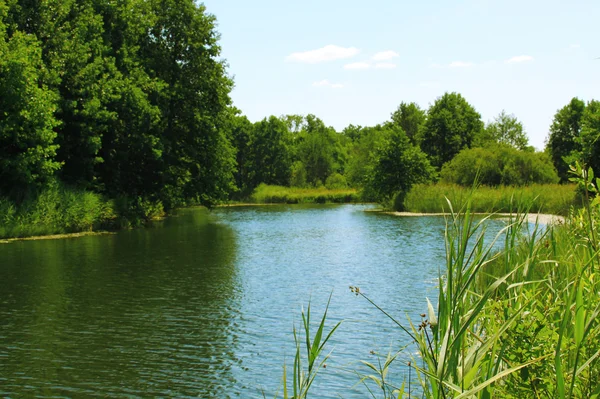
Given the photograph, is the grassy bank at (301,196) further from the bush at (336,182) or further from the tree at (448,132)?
the tree at (448,132)

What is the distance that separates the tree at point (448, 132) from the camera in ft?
236

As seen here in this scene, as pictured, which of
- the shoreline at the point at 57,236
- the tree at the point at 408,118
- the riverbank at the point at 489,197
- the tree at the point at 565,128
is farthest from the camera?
the tree at the point at 408,118

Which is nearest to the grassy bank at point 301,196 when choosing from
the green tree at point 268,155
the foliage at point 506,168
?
the green tree at point 268,155

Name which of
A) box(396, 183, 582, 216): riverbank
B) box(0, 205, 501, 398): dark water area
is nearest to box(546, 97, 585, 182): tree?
box(396, 183, 582, 216): riverbank

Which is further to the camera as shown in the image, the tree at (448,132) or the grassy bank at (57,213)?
the tree at (448,132)

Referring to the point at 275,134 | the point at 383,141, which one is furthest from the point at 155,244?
the point at 275,134

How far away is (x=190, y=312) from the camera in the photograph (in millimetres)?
11719

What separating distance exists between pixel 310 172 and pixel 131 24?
6082cm

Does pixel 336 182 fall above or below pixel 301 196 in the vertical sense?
above

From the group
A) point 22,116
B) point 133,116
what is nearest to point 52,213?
point 22,116

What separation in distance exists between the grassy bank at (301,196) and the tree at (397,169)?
18.1m

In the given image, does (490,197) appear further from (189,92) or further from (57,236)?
(57,236)

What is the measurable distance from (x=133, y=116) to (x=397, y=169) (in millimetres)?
22768

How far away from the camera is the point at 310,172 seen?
9231 cm
